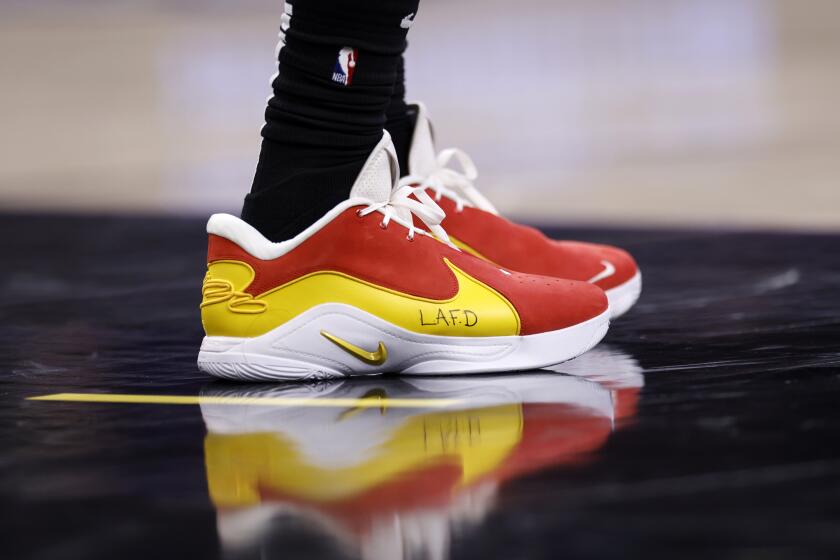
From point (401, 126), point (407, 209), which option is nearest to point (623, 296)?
point (401, 126)

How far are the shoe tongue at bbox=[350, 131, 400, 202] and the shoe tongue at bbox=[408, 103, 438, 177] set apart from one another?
305mm

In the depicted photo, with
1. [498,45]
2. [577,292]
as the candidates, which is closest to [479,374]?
[577,292]

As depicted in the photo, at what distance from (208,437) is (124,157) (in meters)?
4.98

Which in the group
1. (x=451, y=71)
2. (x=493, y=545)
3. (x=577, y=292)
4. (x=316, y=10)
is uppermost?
(x=451, y=71)

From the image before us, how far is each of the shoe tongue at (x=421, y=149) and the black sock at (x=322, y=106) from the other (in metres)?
0.32

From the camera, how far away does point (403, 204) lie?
1646 millimetres

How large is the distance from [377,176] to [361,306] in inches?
6.1

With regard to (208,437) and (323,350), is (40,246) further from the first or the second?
(208,437)

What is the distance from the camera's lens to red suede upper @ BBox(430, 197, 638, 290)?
1925 mm

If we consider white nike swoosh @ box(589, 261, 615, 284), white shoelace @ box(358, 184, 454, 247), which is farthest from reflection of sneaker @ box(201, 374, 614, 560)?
white nike swoosh @ box(589, 261, 615, 284)

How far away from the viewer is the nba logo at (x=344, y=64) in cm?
156

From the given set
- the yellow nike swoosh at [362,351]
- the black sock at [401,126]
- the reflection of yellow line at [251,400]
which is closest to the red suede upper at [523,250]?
the black sock at [401,126]

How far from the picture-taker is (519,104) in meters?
7.64

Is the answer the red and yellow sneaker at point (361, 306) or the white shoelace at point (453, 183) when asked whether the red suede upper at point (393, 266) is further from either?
the white shoelace at point (453, 183)
